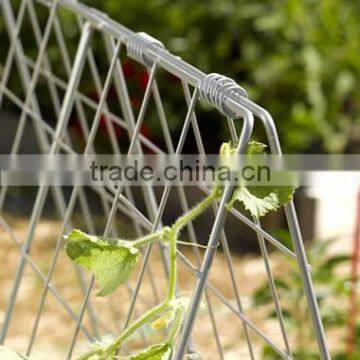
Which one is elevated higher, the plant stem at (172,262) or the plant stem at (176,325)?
the plant stem at (172,262)

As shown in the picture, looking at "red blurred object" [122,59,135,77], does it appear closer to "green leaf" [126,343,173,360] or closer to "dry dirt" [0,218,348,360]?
"dry dirt" [0,218,348,360]

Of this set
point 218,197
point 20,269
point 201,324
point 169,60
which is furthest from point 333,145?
point 218,197

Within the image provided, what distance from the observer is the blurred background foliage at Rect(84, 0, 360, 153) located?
13.2 ft

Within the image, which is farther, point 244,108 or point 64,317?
point 64,317

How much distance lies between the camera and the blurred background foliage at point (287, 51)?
4027 millimetres

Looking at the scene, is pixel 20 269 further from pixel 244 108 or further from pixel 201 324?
pixel 201 324

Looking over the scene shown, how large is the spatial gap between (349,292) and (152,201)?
795mm

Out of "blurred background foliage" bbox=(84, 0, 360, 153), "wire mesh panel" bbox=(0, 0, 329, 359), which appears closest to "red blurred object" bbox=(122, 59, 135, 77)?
"wire mesh panel" bbox=(0, 0, 329, 359)

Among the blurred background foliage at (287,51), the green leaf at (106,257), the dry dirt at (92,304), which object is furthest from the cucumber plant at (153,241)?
the blurred background foliage at (287,51)

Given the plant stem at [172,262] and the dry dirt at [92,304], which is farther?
the dry dirt at [92,304]

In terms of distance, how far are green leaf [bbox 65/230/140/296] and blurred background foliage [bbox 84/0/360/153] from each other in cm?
297

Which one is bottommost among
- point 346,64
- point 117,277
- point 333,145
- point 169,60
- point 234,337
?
point 117,277

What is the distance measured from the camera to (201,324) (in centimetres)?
313

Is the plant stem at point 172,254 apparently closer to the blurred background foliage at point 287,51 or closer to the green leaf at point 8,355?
the green leaf at point 8,355
